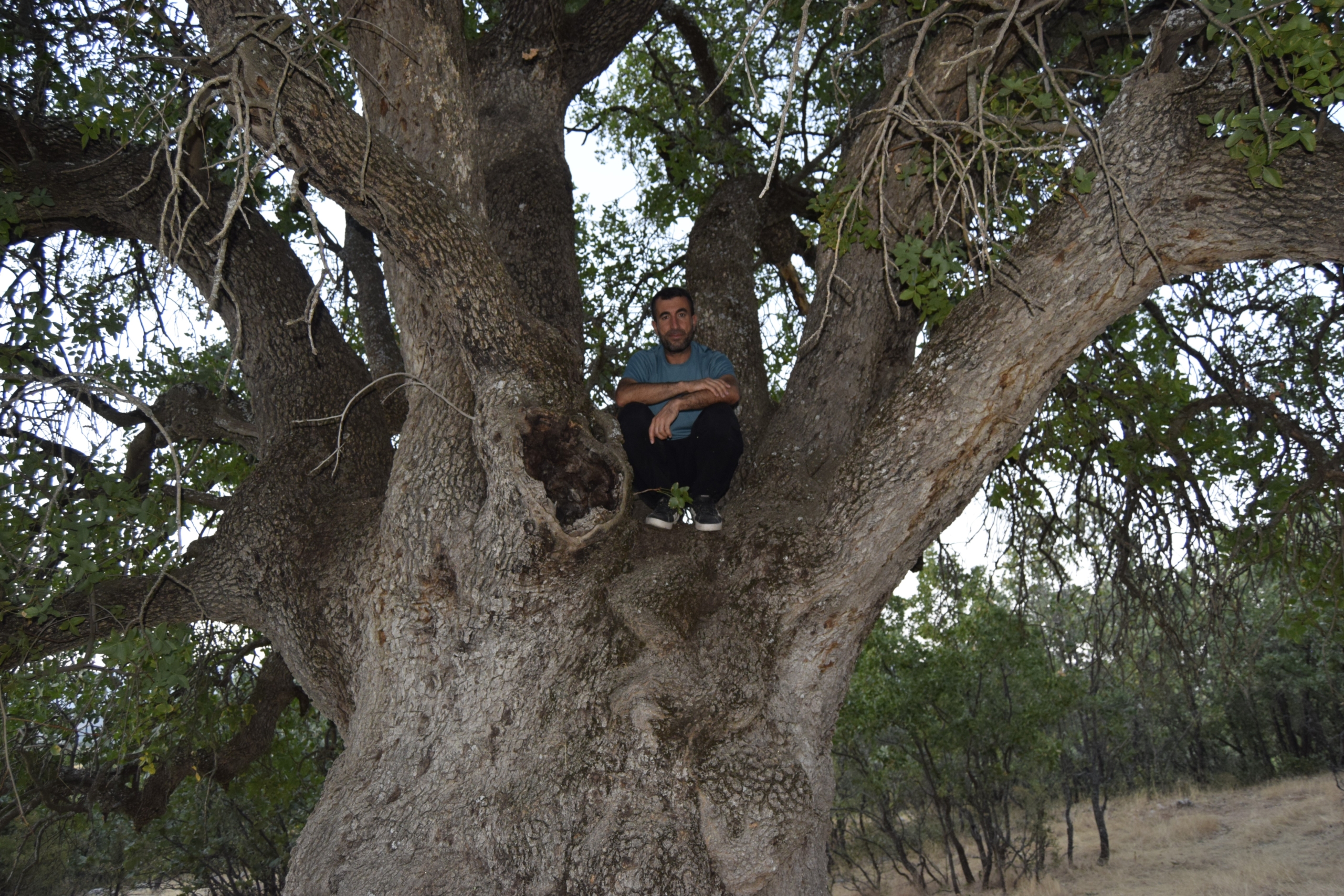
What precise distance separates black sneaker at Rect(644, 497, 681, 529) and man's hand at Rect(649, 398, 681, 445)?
293 millimetres

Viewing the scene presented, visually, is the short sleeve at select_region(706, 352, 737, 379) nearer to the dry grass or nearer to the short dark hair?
the short dark hair

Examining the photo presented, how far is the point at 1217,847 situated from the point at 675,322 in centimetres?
1622

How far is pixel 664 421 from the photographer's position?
3.51 metres

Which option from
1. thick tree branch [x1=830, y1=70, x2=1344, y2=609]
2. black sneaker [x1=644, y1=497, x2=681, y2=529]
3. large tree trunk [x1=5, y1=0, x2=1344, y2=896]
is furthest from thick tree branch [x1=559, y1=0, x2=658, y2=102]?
thick tree branch [x1=830, y1=70, x2=1344, y2=609]

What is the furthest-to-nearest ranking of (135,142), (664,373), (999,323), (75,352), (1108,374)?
(1108,374) < (75,352) < (135,142) < (664,373) < (999,323)

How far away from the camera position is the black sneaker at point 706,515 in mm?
3533

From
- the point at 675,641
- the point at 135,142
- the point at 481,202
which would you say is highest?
the point at 135,142

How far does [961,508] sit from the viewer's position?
3166 millimetres

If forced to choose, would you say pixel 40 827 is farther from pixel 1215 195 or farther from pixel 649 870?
pixel 1215 195

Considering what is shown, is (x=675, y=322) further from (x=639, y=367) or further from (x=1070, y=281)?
(x=1070, y=281)

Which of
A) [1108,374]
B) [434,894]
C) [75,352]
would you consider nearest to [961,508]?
[434,894]

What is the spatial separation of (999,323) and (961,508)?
708 millimetres

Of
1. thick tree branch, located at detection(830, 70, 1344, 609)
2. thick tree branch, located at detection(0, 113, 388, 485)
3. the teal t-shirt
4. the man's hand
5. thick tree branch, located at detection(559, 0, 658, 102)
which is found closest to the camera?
thick tree branch, located at detection(830, 70, 1344, 609)

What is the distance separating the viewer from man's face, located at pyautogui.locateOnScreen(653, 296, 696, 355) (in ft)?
13.2
